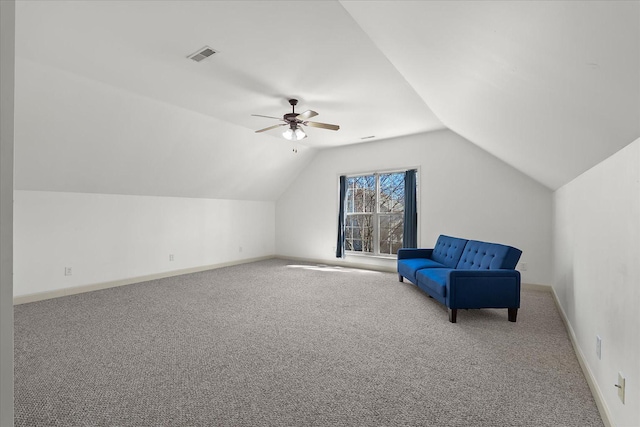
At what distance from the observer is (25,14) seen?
7.69ft

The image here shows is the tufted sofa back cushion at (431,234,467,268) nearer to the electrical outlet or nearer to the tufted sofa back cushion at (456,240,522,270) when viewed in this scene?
the tufted sofa back cushion at (456,240,522,270)

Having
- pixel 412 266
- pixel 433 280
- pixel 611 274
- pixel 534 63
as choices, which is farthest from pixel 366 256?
pixel 534 63

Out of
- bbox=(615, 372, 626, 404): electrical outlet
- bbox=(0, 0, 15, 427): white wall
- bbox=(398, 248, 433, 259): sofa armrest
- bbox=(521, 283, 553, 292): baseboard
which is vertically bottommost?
bbox=(521, 283, 553, 292): baseboard

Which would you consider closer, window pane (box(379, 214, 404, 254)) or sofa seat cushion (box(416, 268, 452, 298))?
sofa seat cushion (box(416, 268, 452, 298))

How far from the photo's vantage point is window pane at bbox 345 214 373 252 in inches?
278

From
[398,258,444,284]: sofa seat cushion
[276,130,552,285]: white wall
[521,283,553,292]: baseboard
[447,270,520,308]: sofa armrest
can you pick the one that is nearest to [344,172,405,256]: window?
[276,130,552,285]: white wall

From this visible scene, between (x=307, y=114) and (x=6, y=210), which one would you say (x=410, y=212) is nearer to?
(x=307, y=114)

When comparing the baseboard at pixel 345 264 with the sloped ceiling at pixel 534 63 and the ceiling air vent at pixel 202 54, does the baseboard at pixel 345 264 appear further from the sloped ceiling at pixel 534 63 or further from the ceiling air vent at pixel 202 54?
the ceiling air vent at pixel 202 54

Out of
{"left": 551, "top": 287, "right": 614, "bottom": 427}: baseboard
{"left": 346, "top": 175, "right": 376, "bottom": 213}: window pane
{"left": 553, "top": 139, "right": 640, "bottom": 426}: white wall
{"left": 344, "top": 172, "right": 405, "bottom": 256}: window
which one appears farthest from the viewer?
{"left": 346, "top": 175, "right": 376, "bottom": 213}: window pane

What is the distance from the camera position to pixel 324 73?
339 centimetres

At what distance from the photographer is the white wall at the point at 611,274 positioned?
1.54 m

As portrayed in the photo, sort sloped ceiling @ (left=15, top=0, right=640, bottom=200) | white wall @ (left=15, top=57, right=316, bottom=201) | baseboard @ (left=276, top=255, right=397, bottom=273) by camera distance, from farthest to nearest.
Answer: baseboard @ (left=276, top=255, right=397, bottom=273) → white wall @ (left=15, top=57, right=316, bottom=201) → sloped ceiling @ (left=15, top=0, right=640, bottom=200)

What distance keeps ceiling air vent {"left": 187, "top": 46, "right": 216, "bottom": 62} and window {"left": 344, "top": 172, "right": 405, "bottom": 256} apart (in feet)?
15.0

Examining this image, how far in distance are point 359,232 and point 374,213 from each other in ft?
1.90
